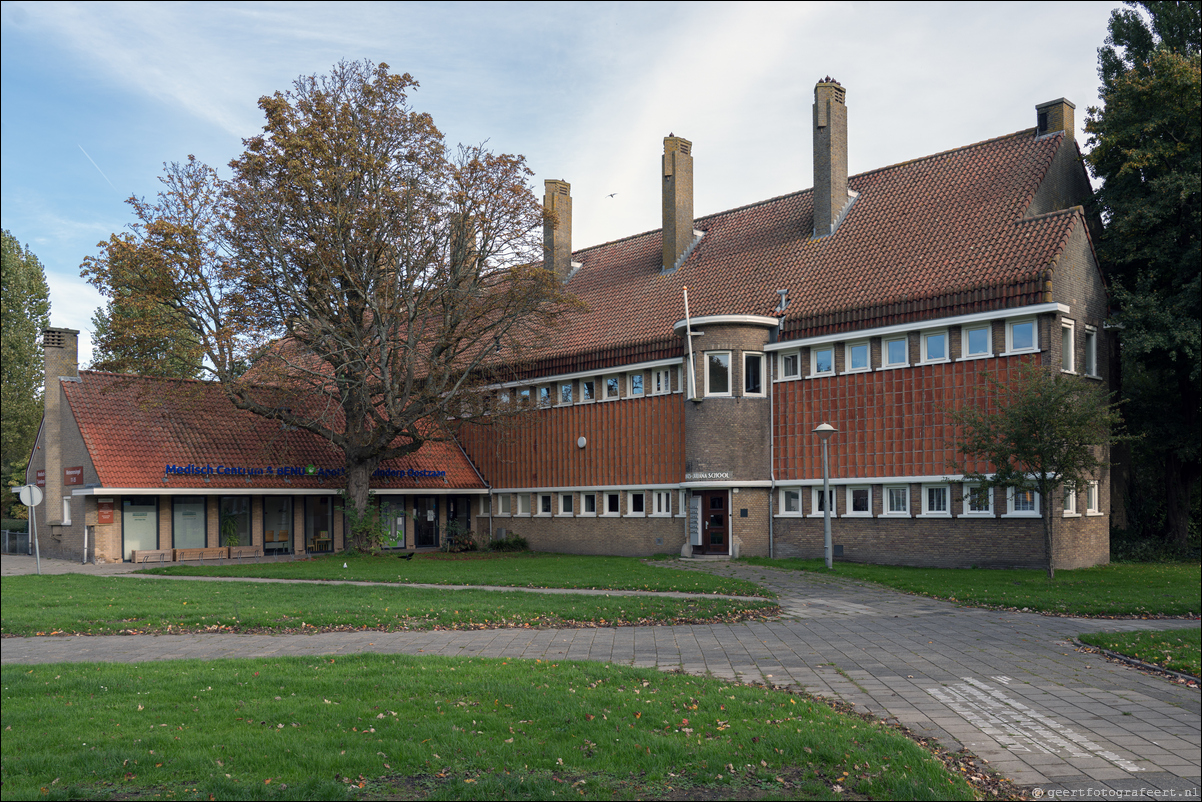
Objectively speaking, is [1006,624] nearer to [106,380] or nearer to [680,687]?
[680,687]

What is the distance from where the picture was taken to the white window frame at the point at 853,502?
97.7 ft

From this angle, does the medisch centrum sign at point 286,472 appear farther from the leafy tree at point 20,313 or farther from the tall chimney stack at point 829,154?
the leafy tree at point 20,313

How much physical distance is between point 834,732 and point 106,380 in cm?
3490

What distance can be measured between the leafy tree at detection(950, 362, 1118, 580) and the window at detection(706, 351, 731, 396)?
1056 cm

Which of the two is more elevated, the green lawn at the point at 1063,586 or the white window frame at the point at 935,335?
the white window frame at the point at 935,335

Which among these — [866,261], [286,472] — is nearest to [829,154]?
[866,261]

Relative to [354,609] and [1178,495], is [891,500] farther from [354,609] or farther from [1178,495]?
[354,609]

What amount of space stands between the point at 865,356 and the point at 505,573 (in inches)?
543

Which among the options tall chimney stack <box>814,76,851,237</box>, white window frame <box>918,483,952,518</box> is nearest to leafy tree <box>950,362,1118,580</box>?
white window frame <box>918,483,952,518</box>

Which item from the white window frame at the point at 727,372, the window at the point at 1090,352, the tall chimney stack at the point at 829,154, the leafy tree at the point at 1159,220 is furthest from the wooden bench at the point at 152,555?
the leafy tree at the point at 1159,220

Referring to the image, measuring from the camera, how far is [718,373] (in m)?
32.7

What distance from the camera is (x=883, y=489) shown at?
96.9 feet

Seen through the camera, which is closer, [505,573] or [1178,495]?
[505,573]

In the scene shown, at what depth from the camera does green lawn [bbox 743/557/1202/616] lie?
17.2m
